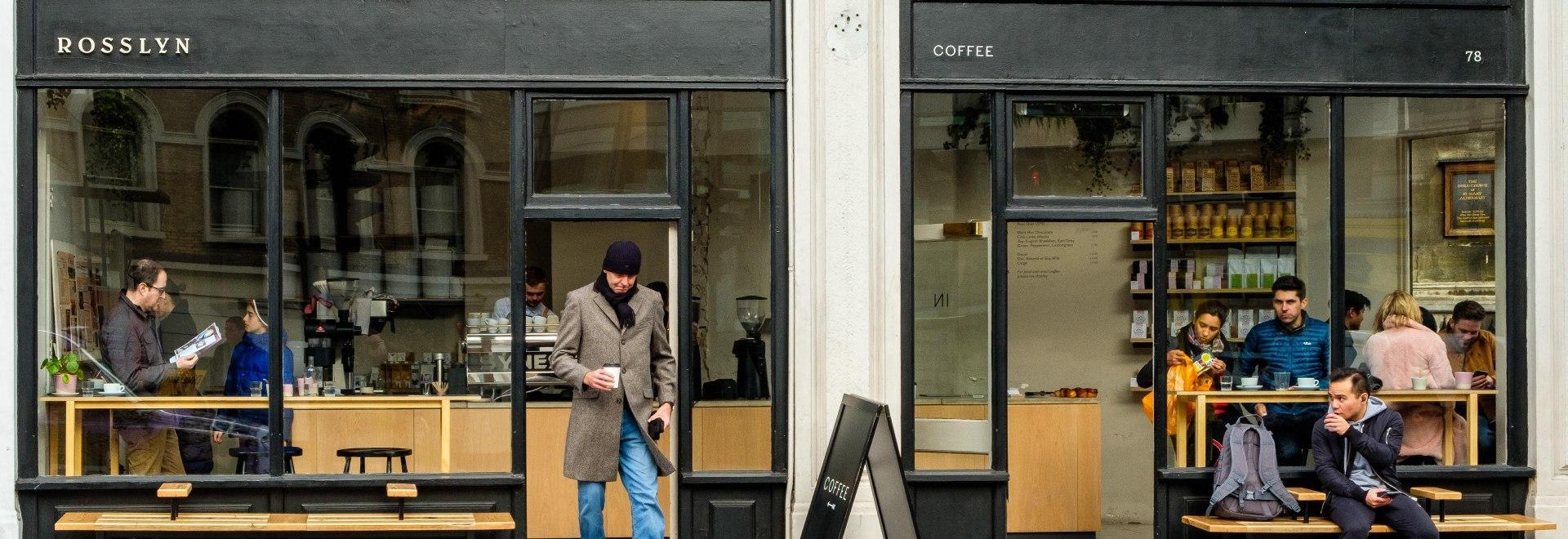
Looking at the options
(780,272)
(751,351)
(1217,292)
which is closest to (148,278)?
(751,351)

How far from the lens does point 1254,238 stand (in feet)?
36.2

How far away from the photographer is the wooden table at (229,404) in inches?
373

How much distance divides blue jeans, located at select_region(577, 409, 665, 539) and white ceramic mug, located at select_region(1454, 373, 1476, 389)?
16.9ft

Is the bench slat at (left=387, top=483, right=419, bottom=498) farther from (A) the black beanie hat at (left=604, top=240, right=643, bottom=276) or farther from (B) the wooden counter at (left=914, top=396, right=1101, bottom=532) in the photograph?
(B) the wooden counter at (left=914, top=396, right=1101, bottom=532)

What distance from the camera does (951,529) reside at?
979 cm

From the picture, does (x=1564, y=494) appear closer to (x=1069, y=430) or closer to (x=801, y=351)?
(x=1069, y=430)

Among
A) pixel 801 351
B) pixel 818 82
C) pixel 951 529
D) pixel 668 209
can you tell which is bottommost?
pixel 951 529

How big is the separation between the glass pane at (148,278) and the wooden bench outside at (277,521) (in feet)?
1.25

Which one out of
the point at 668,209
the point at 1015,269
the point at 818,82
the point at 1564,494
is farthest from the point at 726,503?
the point at 1564,494

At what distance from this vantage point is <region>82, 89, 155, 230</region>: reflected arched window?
9.60 meters

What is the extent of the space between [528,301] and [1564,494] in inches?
257

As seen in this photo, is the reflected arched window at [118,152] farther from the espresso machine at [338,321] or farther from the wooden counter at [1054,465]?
the wooden counter at [1054,465]

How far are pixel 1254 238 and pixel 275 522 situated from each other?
655 cm

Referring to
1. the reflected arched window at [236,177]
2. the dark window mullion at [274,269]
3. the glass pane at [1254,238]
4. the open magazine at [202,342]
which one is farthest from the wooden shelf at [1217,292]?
the open magazine at [202,342]
